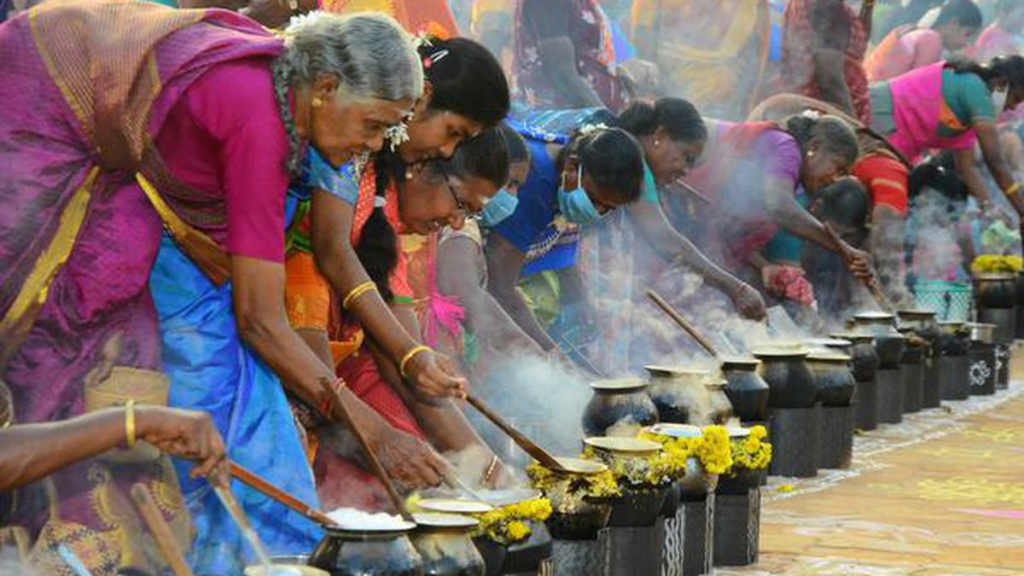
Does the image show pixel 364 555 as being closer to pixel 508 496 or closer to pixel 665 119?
pixel 508 496

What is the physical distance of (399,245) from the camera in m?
4.82

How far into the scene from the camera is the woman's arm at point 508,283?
251 inches

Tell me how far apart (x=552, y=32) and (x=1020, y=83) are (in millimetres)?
4202

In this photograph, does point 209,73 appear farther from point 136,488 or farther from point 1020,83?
point 1020,83

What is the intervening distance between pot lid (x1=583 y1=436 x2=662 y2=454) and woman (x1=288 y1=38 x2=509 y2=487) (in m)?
0.55

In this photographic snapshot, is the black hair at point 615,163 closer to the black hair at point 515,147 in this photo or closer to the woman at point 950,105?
the black hair at point 515,147

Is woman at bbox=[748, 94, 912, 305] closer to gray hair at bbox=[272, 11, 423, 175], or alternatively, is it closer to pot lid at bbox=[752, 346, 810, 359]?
pot lid at bbox=[752, 346, 810, 359]

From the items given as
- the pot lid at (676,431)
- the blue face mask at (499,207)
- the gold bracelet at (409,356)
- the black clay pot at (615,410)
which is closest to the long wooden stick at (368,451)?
the gold bracelet at (409,356)

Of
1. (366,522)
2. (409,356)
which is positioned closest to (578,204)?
(409,356)

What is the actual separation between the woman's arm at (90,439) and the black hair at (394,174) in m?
1.74

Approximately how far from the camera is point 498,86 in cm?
446

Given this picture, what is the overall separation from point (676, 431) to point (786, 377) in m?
2.01

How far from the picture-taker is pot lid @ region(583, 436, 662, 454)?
4641mm

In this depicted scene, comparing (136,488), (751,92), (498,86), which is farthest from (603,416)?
(751,92)
